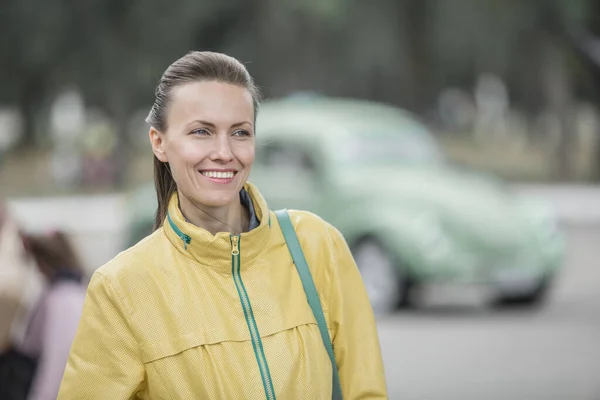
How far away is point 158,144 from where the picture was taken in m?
3.07

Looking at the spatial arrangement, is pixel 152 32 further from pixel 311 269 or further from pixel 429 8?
pixel 311 269

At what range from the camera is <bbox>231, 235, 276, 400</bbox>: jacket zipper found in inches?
112

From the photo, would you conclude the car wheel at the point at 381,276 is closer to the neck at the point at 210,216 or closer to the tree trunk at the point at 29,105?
the neck at the point at 210,216

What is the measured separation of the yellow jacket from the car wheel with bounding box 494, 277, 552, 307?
9.88 metres

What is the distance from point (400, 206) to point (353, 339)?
31.3 ft

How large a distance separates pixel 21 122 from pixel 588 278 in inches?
1400

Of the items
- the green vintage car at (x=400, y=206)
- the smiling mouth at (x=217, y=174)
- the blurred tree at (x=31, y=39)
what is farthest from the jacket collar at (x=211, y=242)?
the blurred tree at (x=31, y=39)

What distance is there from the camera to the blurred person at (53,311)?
4.91 metres

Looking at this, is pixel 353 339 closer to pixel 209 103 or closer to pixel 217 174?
pixel 217 174

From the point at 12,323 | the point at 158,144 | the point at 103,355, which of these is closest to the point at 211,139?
the point at 158,144

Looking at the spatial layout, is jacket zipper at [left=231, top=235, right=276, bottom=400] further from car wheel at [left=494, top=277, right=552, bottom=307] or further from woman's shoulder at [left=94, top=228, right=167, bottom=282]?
car wheel at [left=494, top=277, right=552, bottom=307]

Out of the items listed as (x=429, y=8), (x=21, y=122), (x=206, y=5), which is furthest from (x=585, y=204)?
(x=21, y=122)

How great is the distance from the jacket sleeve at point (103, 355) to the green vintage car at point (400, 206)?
8.95 metres

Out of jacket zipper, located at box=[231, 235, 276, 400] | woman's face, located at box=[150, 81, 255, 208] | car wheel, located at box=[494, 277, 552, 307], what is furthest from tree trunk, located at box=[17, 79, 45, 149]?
jacket zipper, located at box=[231, 235, 276, 400]
